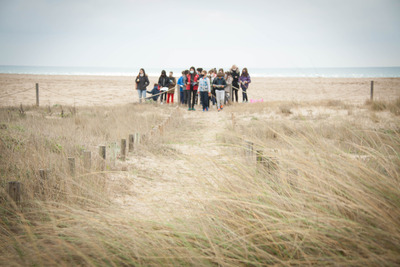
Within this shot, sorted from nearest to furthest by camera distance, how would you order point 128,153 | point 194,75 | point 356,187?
point 356,187 → point 128,153 → point 194,75

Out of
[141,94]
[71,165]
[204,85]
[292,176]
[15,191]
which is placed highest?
[204,85]

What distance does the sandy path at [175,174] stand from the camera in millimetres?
2223

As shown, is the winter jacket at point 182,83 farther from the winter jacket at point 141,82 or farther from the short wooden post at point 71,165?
the short wooden post at point 71,165

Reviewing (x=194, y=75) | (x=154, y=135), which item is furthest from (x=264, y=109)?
(x=154, y=135)

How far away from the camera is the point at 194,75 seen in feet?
44.3

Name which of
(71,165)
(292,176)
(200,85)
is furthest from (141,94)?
(292,176)

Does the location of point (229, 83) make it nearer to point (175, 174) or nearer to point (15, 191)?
point (175, 174)

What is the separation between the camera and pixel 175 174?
2.73 m

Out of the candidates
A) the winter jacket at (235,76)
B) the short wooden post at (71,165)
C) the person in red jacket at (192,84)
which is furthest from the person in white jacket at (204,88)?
the short wooden post at (71,165)

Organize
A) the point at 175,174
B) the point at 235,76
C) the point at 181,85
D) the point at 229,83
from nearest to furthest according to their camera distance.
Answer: the point at 175,174
the point at 181,85
the point at 229,83
the point at 235,76

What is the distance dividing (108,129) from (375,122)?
7587mm

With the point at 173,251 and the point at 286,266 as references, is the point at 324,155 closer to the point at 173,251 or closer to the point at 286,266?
the point at 286,266

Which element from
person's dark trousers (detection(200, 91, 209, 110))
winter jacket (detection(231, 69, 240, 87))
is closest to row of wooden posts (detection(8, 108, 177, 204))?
person's dark trousers (detection(200, 91, 209, 110))

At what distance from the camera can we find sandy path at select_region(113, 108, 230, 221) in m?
2.22
